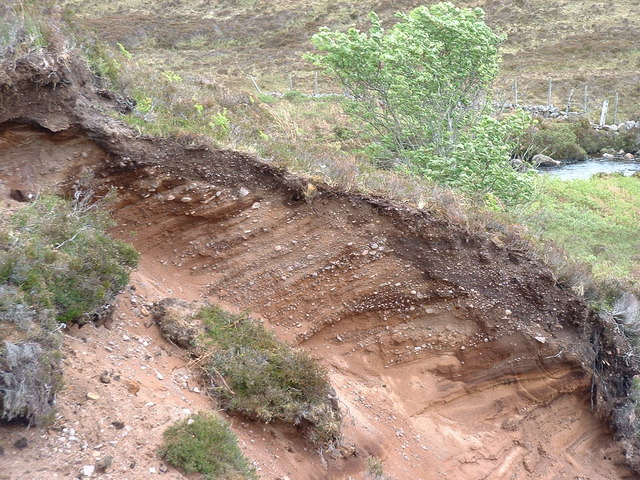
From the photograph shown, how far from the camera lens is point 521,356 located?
725cm

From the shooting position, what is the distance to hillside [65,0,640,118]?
32.0 meters

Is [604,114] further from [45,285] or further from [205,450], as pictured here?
[45,285]

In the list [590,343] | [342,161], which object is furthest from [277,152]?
[590,343]

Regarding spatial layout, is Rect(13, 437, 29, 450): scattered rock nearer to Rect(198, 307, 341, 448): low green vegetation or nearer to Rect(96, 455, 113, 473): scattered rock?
Rect(96, 455, 113, 473): scattered rock

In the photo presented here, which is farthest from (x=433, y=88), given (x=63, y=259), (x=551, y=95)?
(x=551, y=95)

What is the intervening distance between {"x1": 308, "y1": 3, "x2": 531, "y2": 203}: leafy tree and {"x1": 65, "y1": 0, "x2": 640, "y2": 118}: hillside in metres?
15.0

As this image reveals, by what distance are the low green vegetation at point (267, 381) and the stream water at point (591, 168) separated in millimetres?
19067

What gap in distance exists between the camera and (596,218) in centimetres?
1716

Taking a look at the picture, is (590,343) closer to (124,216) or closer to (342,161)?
→ (342,161)

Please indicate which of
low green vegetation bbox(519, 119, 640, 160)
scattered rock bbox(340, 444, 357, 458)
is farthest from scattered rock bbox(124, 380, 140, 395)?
low green vegetation bbox(519, 119, 640, 160)

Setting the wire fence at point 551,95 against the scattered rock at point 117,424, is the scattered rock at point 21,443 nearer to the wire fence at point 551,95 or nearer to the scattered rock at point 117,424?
the scattered rock at point 117,424

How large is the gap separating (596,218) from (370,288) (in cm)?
1293

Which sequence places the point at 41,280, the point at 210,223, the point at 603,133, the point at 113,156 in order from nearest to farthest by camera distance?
the point at 41,280 → the point at 113,156 → the point at 210,223 → the point at 603,133

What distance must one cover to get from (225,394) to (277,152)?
3.37 m
